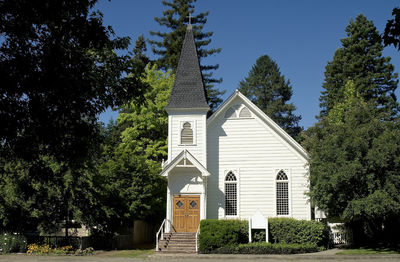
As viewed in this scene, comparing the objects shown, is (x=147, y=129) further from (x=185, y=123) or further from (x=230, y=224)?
(x=230, y=224)

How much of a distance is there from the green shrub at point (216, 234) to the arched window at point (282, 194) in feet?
11.6

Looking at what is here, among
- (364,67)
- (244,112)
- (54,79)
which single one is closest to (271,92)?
(364,67)

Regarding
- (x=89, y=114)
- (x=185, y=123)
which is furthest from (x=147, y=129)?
(x=89, y=114)

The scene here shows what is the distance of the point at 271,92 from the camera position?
70000 mm

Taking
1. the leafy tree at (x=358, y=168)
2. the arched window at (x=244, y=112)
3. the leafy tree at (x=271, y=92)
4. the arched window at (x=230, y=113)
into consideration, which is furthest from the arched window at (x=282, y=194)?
the leafy tree at (x=271, y=92)

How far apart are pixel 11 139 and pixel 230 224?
15.6 m

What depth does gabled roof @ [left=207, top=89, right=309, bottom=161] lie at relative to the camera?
24.2m

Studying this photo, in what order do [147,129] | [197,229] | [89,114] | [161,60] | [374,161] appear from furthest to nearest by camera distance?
[161,60] < [147,129] < [197,229] < [374,161] < [89,114]

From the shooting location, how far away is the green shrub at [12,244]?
22.4 meters

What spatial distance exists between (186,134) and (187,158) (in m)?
2.06

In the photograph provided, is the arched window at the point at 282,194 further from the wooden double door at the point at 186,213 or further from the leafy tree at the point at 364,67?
the leafy tree at the point at 364,67

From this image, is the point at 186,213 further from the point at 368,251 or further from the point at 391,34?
the point at 391,34

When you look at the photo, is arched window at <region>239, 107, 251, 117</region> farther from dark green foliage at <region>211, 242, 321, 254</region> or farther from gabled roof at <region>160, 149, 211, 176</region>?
dark green foliage at <region>211, 242, 321, 254</region>

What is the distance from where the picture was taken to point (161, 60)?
149ft
